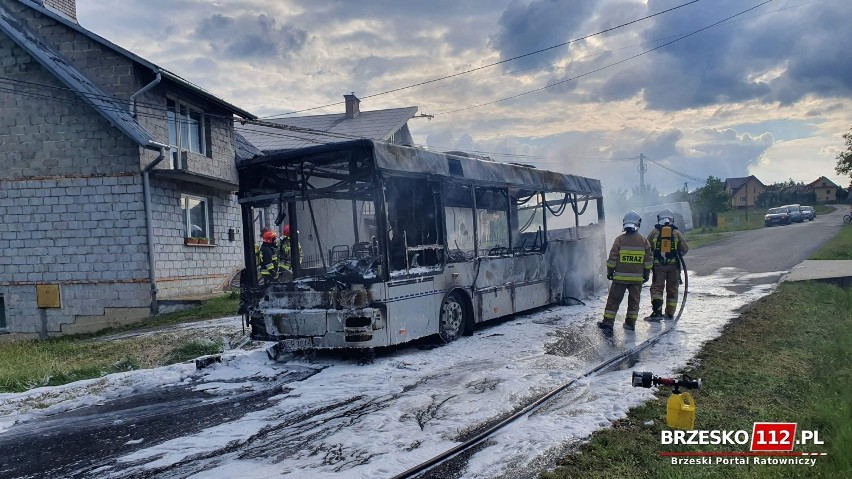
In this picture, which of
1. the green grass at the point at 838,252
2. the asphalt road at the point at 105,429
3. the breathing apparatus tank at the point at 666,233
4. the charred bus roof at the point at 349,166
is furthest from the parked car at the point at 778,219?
the asphalt road at the point at 105,429

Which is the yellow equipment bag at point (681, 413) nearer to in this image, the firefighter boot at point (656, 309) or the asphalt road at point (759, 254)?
the firefighter boot at point (656, 309)

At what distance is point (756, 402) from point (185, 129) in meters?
16.3

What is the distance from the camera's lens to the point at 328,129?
92.2ft

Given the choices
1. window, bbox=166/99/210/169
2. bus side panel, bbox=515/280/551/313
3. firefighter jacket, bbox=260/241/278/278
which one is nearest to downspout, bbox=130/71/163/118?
window, bbox=166/99/210/169

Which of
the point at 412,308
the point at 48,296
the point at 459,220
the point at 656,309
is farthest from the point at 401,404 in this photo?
the point at 48,296

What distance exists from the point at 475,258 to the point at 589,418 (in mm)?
4909

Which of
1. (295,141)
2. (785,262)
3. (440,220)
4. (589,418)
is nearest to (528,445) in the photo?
(589,418)

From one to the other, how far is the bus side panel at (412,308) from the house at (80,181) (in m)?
9.62

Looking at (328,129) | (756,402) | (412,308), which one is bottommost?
(756,402)

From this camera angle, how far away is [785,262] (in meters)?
19.9

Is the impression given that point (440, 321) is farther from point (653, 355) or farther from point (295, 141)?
point (295, 141)

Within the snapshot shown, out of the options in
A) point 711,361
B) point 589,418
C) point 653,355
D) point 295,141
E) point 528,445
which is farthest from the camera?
point 295,141

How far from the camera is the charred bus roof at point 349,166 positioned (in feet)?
26.2

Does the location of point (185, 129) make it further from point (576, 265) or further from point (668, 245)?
point (668, 245)
